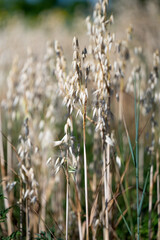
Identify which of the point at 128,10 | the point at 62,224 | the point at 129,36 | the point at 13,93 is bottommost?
the point at 62,224

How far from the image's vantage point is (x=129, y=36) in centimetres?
142

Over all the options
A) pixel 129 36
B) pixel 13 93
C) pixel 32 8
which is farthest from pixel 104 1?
pixel 32 8

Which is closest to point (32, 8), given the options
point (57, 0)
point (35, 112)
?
point (57, 0)

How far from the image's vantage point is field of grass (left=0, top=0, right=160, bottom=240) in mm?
1036

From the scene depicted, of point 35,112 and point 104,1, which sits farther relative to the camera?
point 35,112

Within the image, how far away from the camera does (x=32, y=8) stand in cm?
2998

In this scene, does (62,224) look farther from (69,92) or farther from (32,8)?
(32,8)

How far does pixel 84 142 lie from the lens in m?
0.95

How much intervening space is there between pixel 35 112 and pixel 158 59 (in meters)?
0.91

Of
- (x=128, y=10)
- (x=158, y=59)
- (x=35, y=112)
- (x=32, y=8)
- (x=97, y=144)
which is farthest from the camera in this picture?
(x=32, y=8)

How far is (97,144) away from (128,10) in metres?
2.71

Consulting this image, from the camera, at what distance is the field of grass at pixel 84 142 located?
104cm

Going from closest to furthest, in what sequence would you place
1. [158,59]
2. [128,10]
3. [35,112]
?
1. [158,59]
2. [35,112]
3. [128,10]

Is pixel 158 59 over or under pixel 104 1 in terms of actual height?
under
